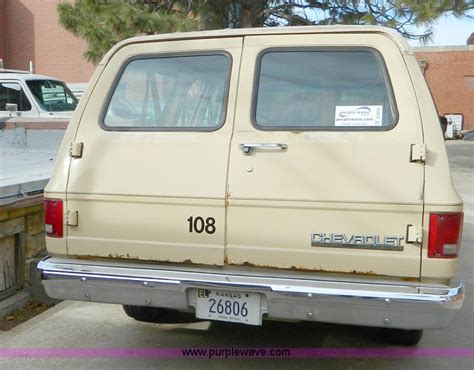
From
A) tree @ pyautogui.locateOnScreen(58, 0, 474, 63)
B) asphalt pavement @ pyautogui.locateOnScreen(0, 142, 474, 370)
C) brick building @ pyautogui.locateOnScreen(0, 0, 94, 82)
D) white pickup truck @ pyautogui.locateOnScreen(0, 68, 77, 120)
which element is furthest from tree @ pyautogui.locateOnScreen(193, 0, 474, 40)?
brick building @ pyautogui.locateOnScreen(0, 0, 94, 82)

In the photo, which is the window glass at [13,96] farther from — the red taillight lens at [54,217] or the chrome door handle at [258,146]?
the chrome door handle at [258,146]

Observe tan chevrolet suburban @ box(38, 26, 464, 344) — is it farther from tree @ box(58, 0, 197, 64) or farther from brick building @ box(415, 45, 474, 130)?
brick building @ box(415, 45, 474, 130)

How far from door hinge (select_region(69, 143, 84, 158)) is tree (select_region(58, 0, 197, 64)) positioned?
797 centimetres

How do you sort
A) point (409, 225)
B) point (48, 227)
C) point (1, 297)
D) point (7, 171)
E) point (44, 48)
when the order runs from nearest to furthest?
1. point (409, 225)
2. point (48, 227)
3. point (1, 297)
4. point (7, 171)
5. point (44, 48)

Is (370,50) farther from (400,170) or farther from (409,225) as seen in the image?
(409,225)

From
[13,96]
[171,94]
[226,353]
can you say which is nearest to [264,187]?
[171,94]

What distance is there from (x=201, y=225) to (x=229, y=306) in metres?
0.49

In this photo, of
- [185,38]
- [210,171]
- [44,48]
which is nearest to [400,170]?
[210,171]

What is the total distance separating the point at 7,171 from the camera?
578 cm

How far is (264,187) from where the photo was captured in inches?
124

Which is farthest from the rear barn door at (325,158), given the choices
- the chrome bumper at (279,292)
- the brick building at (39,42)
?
the brick building at (39,42)

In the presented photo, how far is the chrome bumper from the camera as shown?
2.90m

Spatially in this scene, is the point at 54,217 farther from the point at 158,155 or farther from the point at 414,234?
the point at 414,234

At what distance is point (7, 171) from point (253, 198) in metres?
3.59
